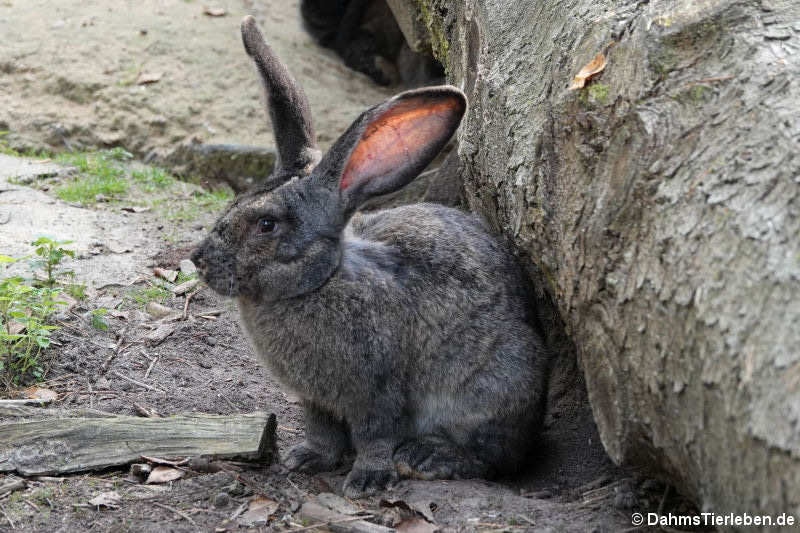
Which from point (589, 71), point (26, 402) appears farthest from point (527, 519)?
point (26, 402)

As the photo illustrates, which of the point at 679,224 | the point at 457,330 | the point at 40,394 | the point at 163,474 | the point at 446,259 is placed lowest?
the point at 40,394

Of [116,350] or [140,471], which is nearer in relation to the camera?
[140,471]

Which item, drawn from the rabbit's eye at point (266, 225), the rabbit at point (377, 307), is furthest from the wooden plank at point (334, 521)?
the rabbit's eye at point (266, 225)

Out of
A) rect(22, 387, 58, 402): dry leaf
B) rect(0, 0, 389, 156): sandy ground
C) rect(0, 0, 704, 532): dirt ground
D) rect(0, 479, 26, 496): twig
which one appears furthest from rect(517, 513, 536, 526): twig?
rect(0, 0, 389, 156): sandy ground

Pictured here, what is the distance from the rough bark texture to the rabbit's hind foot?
959mm

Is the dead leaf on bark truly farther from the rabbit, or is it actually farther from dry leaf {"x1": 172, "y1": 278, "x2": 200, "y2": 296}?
dry leaf {"x1": 172, "y1": 278, "x2": 200, "y2": 296}

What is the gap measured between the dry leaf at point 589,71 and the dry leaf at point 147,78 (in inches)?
242

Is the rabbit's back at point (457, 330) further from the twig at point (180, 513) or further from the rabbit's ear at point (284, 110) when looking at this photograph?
the twig at point (180, 513)

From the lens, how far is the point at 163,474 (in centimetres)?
386

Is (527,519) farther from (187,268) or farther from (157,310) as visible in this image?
(187,268)

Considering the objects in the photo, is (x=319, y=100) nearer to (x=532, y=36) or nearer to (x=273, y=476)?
(x=532, y=36)

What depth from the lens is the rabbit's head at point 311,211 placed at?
13.1ft

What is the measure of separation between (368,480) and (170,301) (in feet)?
7.10

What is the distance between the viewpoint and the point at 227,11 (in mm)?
9812
